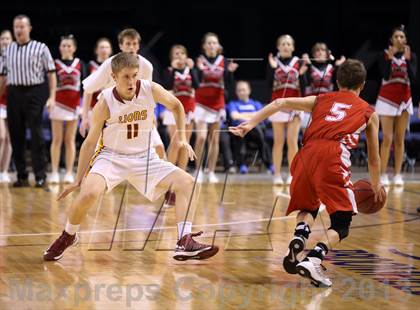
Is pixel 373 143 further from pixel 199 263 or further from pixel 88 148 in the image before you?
pixel 88 148

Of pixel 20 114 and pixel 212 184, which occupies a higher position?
pixel 20 114

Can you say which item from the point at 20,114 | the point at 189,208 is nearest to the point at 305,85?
the point at 20,114

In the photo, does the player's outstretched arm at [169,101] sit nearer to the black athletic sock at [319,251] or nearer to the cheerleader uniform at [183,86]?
the black athletic sock at [319,251]

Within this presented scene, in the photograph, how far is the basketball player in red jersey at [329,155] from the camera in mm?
5230

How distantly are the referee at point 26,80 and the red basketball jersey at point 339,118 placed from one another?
17.1 feet

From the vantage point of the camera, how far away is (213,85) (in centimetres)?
1100

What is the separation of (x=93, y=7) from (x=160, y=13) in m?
1.04

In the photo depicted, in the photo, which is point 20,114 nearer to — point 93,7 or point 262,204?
point 262,204

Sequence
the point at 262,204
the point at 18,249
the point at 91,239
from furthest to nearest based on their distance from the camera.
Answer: the point at 262,204, the point at 91,239, the point at 18,249

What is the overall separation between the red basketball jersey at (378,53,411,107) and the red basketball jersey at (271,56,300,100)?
0.97 meters

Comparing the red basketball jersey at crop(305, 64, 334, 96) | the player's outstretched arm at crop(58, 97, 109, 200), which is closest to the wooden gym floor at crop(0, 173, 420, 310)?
the player's outstretched arm at crop(58, 97, 109, 200)

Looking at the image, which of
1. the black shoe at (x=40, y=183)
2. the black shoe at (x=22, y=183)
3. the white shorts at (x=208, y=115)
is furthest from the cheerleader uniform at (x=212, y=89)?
the black shoe at (x=22, y=183)

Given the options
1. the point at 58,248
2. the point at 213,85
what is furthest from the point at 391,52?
the point at 58,248

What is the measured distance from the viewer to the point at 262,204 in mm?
9008
